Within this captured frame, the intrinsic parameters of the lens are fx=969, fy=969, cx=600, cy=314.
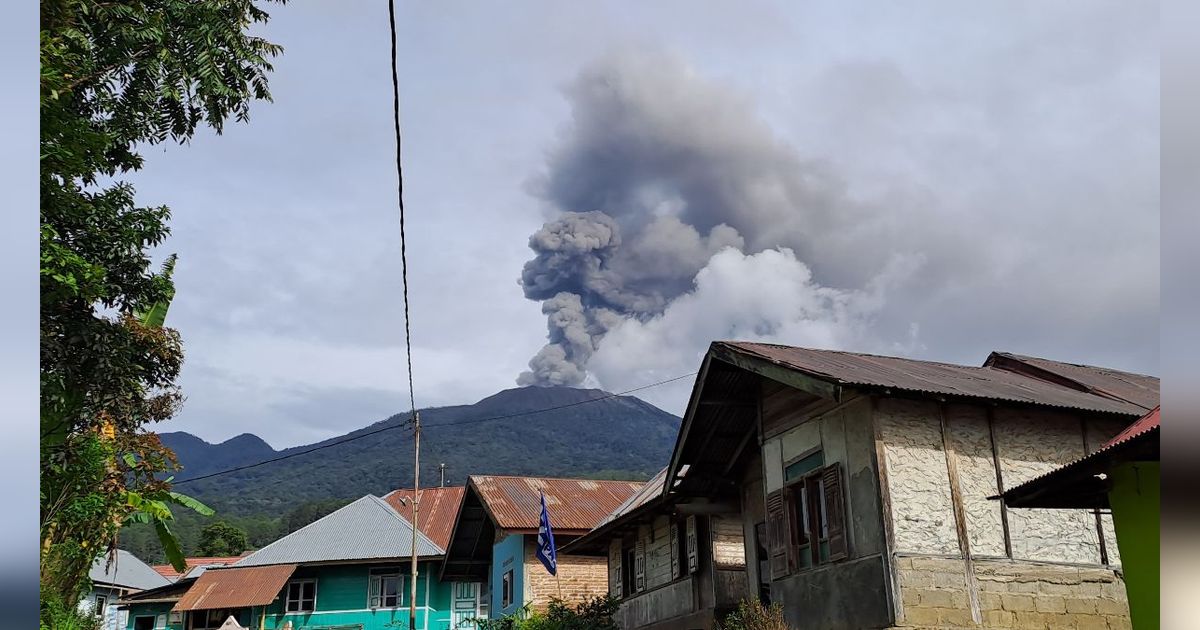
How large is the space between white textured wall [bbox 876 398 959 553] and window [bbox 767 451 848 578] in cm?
106

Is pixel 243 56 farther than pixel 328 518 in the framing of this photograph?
No

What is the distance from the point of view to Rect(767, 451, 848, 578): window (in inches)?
595

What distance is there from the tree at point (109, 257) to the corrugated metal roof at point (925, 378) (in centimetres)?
1000

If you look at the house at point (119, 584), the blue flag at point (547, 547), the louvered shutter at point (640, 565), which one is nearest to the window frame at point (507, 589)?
→ the blue flag at point (547, 547)

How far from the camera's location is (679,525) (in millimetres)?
22766

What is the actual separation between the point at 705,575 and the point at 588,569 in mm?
11944

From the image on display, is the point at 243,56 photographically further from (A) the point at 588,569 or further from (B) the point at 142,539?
(B) the point at 142,539

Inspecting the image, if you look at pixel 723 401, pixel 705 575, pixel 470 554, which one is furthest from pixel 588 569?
pixel 723 401

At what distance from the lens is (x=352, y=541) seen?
42.7 metres

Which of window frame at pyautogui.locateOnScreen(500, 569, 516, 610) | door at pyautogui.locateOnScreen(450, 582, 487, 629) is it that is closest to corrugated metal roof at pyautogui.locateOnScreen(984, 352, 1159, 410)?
window frame at pyautogui.locateOnScreen(500, 569, 516, 610)

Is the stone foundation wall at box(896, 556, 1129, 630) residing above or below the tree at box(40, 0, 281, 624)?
below

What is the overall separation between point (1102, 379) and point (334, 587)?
3236 centimetres

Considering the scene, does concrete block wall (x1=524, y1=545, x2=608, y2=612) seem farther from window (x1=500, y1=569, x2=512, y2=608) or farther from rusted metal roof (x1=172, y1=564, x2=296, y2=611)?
Result: rusted metal roof (x1=172, y1=564, x2=296, y2=611)

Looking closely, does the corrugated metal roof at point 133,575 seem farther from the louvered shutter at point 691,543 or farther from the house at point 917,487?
the house at point 917,487
